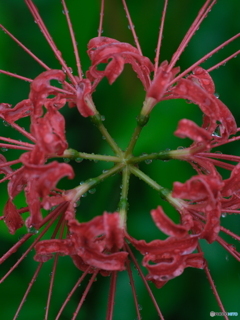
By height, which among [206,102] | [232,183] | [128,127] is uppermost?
[128,127]

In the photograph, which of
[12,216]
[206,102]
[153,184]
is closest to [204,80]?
[206,102]

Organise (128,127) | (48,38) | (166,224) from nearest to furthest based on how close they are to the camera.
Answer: (166,224) < (48,38) < (128,127)

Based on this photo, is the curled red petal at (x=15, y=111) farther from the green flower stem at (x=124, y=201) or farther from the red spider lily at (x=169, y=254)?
the red spider lily at (x=169, y=254)

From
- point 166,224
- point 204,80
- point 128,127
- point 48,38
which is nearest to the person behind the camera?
point 166,224

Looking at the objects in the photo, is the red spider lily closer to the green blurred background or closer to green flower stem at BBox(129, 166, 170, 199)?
green flower stem at BBox(129, 166, 170, 199)

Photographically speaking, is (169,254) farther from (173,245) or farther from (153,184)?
(153,184)

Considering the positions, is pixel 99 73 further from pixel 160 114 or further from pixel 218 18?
pixel 218 18

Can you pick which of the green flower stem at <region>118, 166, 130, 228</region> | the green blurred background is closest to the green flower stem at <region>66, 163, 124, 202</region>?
the green flower stem at <region>118, 166, 130, 228</region>

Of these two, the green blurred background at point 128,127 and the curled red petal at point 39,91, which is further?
the green blurred background at point 128,127

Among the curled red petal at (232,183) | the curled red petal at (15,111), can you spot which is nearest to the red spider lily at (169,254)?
the curled red petal at (232,183)
